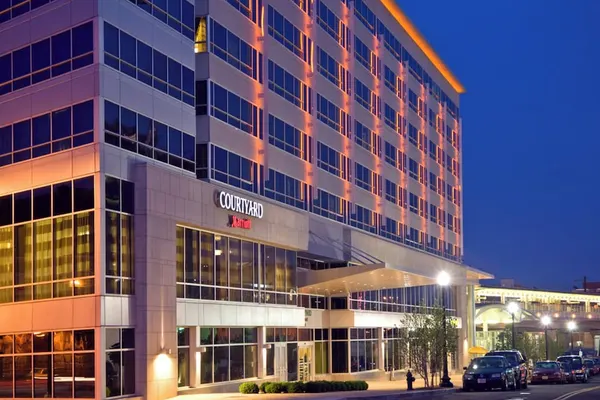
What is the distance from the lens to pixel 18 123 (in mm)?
38594

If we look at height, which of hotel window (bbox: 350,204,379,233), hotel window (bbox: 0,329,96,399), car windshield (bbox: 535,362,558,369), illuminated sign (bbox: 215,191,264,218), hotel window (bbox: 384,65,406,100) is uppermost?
hotel window (bbox: 384,65,406,100)

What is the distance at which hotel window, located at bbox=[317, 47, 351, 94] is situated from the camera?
58.6 metres

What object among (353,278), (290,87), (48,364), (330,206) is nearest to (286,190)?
(290,87)

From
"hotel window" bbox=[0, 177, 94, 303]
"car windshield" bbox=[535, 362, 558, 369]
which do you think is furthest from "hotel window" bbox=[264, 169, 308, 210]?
"car windshield" bbox=[535, 362, 558, 369]

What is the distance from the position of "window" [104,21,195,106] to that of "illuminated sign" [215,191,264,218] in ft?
13.9

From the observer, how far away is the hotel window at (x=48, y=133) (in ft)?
118

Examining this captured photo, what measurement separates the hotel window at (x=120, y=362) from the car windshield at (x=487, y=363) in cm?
1680

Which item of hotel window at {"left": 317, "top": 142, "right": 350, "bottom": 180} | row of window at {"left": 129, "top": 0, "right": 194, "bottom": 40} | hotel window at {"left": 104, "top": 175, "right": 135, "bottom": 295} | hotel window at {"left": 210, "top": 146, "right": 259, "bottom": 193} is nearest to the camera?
hotel window at {"left": 104, "top": 175, "right": 135, "bottom": 295}

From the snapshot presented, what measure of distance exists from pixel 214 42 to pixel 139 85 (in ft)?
24.8

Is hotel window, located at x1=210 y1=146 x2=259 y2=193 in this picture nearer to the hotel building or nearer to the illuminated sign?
the hotel building

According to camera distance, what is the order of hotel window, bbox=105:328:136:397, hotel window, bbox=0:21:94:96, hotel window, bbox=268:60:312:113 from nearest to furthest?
hotel window, bbox=105:328:136:397 → hotel window, bbox=0:21:94:96 → hotel window, bbox=268:60:312:113

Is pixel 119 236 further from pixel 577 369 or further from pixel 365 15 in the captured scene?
pixel 365 15

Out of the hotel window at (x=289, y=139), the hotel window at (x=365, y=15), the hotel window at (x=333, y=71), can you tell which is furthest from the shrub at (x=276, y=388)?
the hotel window at (x=365, y=15)

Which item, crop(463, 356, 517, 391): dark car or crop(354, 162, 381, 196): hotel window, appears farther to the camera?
crop(354, 162, 381, 196): hotel window
